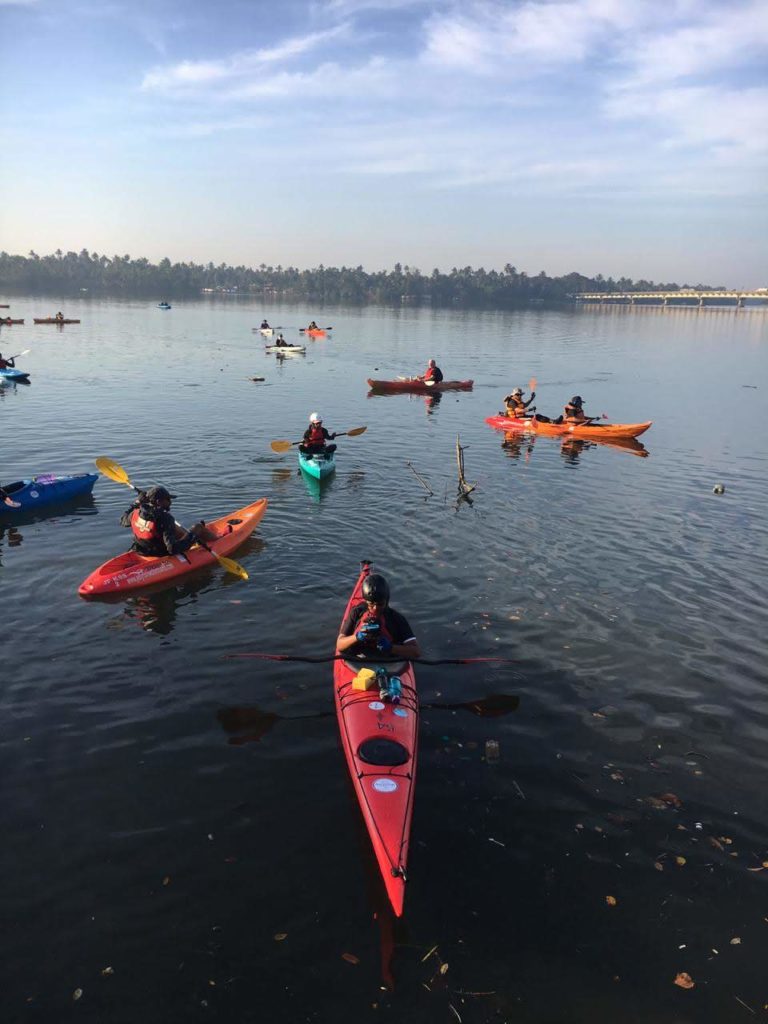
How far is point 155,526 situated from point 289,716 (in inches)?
232

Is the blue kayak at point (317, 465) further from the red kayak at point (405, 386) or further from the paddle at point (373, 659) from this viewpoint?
the red kayak at point (405, 386)

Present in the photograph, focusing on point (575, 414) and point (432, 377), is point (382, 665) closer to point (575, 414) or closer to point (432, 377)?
point (575, 414)

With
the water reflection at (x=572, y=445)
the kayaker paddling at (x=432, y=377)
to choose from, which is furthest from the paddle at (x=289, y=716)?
the kayaker paddling at (x=432, y=377)

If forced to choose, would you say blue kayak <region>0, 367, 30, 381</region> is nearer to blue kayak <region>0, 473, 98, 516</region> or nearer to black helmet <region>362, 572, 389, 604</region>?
blue kayak <region>0, 473, 98, 516</region>

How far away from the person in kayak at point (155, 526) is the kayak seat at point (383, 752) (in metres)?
7.37

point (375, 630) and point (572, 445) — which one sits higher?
point (572, 445)

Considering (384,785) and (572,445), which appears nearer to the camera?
(384,785)

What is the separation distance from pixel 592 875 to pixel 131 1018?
4.99 metres

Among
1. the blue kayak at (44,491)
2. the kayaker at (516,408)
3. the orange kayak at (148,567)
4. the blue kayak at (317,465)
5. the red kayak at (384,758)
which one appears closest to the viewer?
the red kayak at (384,758)

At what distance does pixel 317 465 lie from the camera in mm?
21922

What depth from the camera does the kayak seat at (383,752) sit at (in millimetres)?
7984

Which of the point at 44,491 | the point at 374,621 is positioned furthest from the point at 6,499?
the point at 374,621

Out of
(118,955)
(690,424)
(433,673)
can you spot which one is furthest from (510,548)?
(690,424)

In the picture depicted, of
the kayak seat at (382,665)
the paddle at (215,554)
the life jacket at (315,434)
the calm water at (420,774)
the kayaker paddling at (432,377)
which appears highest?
the kayaker paddling at (432,377)
